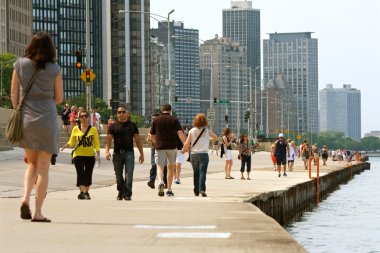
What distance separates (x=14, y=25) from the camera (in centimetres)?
18038

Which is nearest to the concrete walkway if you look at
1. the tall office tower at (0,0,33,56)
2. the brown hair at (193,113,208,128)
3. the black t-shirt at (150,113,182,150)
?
the black t-shirt at (150,113,182,150)

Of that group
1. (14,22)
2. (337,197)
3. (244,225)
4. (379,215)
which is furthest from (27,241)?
(14,22)

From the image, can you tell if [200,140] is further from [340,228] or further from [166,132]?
[340,228]

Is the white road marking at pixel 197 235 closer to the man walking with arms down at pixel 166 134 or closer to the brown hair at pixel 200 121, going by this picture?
the man walking with arms down at pixel 166 134

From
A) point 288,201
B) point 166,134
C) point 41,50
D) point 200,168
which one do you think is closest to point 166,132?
point 166,134

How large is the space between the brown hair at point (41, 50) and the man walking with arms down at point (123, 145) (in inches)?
328

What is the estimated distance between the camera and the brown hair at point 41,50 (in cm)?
1343

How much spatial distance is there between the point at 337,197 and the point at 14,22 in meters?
130

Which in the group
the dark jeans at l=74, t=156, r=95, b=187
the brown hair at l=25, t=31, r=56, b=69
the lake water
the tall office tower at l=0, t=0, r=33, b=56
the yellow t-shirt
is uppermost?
the tall office tower at l=0, t=0, r=33, b=56

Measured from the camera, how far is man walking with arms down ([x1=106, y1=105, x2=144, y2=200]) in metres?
22.1

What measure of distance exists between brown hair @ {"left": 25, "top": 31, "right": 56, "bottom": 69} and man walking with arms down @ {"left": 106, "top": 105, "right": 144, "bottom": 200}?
833 centimetres

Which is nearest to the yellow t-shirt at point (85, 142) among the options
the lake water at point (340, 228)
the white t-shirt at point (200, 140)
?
the white t-shirt at point (200, 140)

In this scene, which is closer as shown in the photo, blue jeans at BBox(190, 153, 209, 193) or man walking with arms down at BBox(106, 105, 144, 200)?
man walking with arms down at BBox(106, 105, 144, 200)

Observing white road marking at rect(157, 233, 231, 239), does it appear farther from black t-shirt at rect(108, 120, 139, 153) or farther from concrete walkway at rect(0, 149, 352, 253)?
black t-shirt at rect(108, 120, 139, 153)
